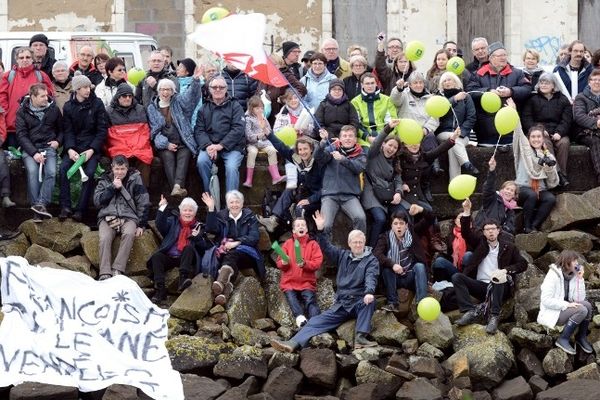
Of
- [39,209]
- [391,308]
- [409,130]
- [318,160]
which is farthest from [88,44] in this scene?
[391,308]

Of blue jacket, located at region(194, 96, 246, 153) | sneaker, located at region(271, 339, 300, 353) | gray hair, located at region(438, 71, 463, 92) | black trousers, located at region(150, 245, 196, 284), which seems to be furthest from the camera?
gray hair, located at region(438, 71, 463, 92)

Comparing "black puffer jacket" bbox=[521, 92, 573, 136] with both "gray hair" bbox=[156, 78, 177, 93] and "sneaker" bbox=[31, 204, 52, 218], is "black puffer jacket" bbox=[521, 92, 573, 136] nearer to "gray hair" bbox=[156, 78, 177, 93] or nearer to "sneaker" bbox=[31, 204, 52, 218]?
"gray hair" bbox=[156, 78, 177, 93]

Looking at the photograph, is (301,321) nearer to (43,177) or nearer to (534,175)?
(43,177)

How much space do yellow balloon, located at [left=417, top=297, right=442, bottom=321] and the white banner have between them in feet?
10.0

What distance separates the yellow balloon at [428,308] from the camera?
19.8 meters

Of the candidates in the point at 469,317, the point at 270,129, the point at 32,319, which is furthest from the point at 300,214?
the point at 32,319

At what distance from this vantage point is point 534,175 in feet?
73.0

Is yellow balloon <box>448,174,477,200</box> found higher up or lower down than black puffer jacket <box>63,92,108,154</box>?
lower down

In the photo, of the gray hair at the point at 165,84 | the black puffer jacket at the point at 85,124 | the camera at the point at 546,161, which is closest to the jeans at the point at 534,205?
the camera at the point at 546,161

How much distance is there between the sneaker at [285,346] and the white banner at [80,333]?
1.54m

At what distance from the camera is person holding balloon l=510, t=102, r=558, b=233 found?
22125 millimetres

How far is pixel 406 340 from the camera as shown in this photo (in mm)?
20156

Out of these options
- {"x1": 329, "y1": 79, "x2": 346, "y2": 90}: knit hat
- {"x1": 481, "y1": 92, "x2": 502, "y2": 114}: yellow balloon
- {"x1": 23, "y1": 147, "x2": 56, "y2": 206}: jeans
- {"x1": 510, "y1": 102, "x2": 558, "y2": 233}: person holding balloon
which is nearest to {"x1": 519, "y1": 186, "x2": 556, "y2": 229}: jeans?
{"x1": 510, "y1": 102, "x2": 558, "y2": 233}: person holding balloon

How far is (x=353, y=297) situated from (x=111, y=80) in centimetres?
443
